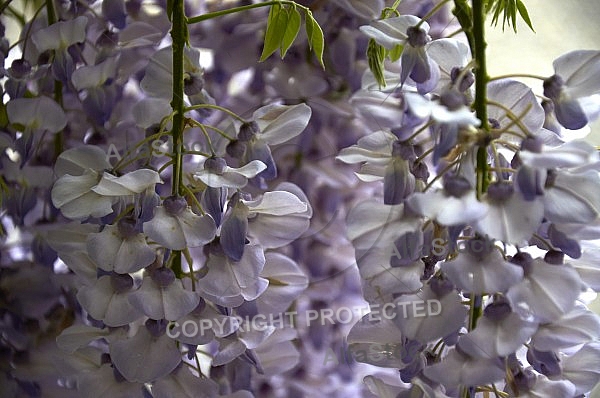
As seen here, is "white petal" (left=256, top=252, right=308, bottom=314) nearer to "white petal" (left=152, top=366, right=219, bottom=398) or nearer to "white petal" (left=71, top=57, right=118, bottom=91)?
"white petal" (left=152, top=366, right=219, bottom=398)

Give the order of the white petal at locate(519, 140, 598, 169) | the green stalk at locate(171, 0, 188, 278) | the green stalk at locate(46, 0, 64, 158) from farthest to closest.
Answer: the green stalk at locate(46, 0, 64, 158) < the green stalk at locate(171, 0, 188, 278) < the white petal at locate(519, 140, 598, 169)

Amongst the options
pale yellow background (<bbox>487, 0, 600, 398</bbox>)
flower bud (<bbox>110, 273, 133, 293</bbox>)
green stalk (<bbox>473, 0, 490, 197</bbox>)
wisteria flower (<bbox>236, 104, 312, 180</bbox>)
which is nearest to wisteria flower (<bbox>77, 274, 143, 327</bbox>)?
flower bud (<bbox>110, 273, 133, 293</bbox>)

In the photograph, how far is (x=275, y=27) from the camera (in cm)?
53

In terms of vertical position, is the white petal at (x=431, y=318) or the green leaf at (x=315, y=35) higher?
the green leaf at (x=315, y=35)

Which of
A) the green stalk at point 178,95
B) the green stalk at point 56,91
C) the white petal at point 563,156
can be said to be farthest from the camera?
the green stalk at point 56,91

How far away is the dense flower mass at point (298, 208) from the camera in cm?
45

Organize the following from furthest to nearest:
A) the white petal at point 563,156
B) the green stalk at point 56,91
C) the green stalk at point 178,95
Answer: the green stalk at point 56,91, the green stalk at point 178,95, the white petal at point 563,156

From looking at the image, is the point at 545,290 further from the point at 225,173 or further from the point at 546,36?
the point at 546,36

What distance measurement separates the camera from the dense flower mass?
450mm

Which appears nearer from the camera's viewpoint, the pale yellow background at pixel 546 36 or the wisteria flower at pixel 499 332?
the wisteria flower at pixel 499 332

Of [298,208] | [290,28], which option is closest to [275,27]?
[290,28]

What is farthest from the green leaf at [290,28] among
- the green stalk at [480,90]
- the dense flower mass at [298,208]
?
the green stalk at [480,90]

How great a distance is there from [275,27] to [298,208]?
112 millimetres

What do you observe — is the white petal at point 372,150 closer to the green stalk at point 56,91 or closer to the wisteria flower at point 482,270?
the wisteria flower at point 482,270
